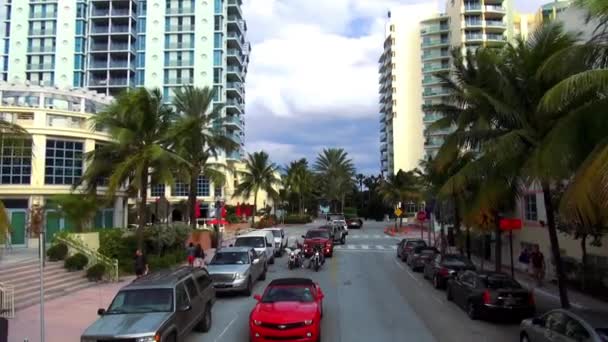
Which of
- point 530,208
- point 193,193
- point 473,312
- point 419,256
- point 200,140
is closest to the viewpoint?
point 473,312

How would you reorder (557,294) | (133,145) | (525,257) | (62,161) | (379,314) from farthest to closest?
(62,161), (525,257), (133,145), (557,294), (379,314)

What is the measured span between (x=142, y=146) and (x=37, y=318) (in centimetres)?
1062

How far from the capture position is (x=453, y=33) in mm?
97625

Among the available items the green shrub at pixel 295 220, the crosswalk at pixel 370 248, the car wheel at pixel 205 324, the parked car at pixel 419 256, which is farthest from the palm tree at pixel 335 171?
the car wheel at pixel 205 324

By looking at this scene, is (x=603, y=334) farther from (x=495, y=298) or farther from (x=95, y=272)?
(x=95, y=272)

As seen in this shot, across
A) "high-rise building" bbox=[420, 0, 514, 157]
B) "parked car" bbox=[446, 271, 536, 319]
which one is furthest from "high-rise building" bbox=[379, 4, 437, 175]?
"parked car" bbox=[446, 271, 536, 319]

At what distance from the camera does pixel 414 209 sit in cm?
10325

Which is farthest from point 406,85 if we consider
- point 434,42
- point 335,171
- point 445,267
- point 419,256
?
point 445,267

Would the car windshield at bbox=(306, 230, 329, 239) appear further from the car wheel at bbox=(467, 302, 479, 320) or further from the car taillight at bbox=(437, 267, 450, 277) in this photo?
the car wheel at bbox=(467, 302, 479, 320)

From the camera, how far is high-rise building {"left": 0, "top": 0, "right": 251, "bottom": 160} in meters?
76.8

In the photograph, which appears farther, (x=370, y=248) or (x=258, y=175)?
(x=258, y=175)

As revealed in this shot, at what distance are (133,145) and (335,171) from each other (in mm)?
68574

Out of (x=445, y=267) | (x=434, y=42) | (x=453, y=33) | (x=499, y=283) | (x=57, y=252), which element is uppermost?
(x=453, y=33)

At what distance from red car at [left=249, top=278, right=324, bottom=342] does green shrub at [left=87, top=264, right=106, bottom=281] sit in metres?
11.5
